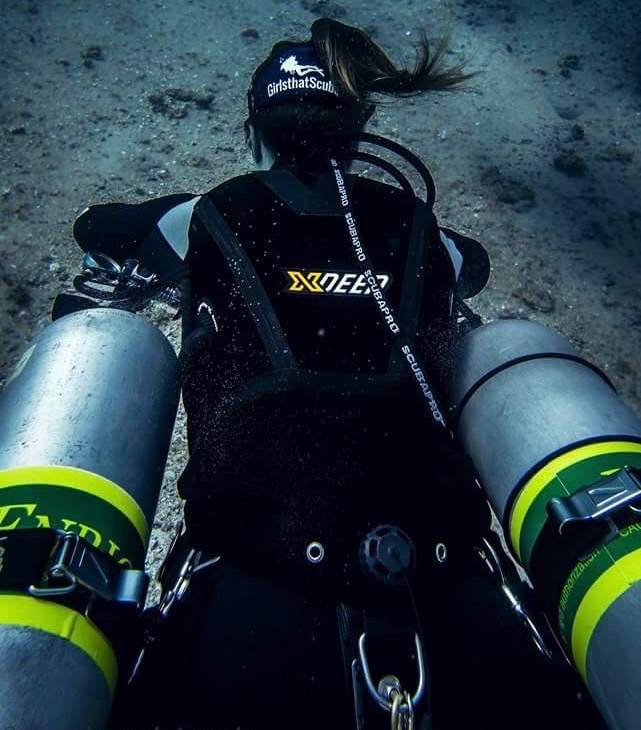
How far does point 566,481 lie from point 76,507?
1.23 m

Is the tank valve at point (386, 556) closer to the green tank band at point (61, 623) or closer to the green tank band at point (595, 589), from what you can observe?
the green tank band at point (595, 589)

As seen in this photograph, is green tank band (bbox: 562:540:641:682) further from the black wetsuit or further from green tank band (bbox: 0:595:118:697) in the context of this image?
green tank band (bbox: 0:595:118:697)

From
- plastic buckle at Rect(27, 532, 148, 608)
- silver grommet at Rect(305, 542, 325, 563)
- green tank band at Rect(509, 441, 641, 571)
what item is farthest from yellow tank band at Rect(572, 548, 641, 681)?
plastic buckle at Rect(27, 532, 148, 608)

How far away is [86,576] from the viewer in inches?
48.6

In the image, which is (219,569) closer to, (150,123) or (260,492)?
(260,492)

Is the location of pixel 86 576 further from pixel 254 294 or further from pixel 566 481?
pixel 566 481

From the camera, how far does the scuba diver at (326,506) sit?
1.27m

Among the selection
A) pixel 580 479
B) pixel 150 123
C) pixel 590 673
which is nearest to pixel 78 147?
pixel 150 123

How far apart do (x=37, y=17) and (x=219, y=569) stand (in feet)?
18.0

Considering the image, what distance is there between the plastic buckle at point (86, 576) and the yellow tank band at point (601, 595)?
3.31 ft

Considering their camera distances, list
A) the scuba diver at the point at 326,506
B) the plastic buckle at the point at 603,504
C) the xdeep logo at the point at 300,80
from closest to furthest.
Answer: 1. the scuba diver at the point at 326,506
2. the plastic buckle at the point at 603,504
3. the xdeep logo at the point at 300,80

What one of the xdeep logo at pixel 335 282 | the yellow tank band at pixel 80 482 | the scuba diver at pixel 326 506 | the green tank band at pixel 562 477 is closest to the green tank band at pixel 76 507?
the yellow tank band at pixel 80 482

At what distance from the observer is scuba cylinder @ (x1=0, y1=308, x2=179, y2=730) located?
1.13 m

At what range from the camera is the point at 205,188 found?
4020 millimetres
